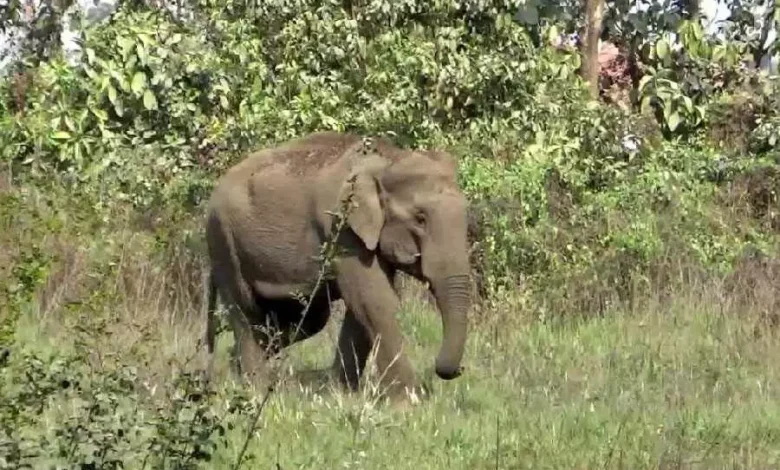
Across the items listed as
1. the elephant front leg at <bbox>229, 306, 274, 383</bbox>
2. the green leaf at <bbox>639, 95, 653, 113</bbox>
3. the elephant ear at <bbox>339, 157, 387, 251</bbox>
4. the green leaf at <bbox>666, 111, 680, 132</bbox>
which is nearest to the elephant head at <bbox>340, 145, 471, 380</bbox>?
the elephant ear at <bbox>339, 157, 387, 251</bbox>

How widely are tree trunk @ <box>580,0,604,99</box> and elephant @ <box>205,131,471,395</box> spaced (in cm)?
→ 707

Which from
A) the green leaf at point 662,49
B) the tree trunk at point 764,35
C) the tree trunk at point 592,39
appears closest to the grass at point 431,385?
the green leaf at point 662,49

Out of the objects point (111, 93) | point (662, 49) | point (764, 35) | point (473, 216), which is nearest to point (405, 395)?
point (473, 216)

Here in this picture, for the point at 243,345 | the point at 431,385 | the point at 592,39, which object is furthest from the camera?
the point at 592,39

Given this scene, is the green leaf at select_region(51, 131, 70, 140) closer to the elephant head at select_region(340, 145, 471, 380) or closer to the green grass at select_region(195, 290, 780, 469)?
the green grass at select_region(195, 290, 780, 469)

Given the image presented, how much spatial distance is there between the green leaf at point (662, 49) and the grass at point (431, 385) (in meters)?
4.56

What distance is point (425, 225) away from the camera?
29.2 feet

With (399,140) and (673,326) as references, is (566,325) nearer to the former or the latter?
(673,326)

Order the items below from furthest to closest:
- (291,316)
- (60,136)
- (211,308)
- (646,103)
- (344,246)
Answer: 1. (646,103)
2. (60,136)
3. (211,308)
4. (291,316)
5. (344,246)

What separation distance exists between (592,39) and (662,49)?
38.0 inches

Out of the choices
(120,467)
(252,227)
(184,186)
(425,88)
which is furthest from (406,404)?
(425,88)

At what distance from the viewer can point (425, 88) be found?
14.7m

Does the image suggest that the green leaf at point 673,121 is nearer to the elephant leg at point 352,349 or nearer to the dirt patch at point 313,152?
the dirt patch at point 313,152

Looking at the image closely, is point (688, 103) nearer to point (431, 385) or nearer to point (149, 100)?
point (149, 100)
